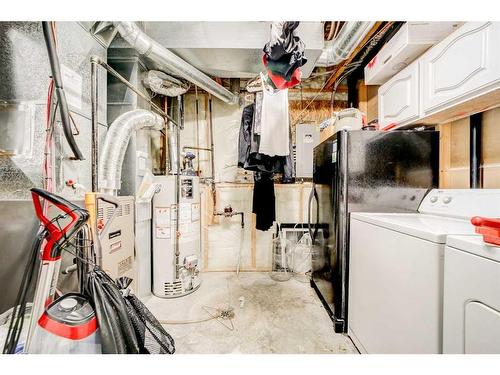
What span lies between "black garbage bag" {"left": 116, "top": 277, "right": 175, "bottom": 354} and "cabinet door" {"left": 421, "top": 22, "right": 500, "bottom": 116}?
2190mm

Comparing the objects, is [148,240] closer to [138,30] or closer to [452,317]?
[138,30]

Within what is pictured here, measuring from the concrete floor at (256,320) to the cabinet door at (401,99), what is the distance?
1879 mm

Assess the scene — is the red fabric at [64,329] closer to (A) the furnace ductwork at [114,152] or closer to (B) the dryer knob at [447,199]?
(A) the furnace ductwork at [114,152]

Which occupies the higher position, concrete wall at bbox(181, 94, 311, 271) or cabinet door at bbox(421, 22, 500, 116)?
cabinet door at bbox(421, 22, 500, 116)

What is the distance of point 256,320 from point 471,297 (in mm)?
1433

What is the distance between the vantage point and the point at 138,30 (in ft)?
5.49

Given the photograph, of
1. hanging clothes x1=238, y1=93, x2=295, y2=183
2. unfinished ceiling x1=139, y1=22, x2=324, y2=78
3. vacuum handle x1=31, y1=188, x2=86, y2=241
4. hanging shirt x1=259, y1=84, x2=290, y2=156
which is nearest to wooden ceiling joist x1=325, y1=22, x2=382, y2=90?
unfinished ceiling x1=139, y1=22, x2=324, y2=78

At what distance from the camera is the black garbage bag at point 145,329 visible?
880 mm

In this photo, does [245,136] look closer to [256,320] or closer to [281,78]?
[281,78]

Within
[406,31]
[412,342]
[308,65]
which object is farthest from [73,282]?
[406,31]

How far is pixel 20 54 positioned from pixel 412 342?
2.63 m

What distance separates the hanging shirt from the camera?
1.92 meters

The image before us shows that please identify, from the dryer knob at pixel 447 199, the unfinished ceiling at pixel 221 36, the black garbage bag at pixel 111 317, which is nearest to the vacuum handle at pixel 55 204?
the black garbage bag at pixel 111 317

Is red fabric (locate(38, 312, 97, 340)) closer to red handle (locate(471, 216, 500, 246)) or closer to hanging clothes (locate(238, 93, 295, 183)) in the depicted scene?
red handle (locate(471, 216, 500, 246))
